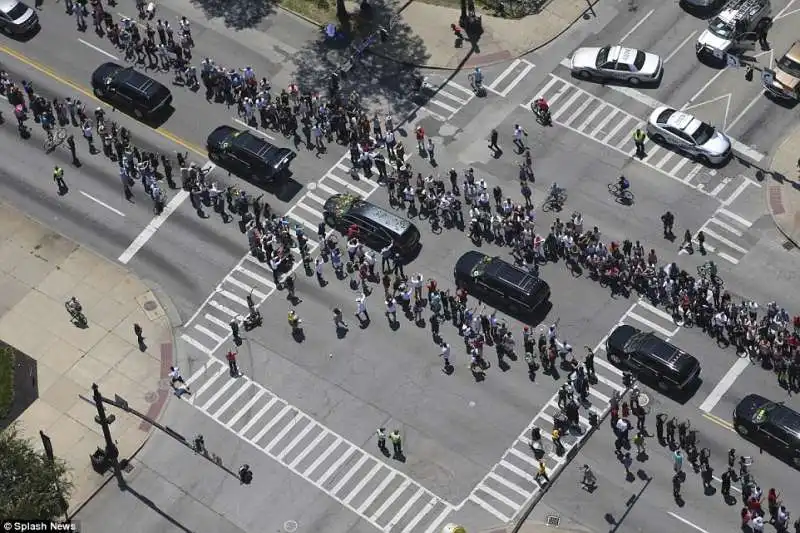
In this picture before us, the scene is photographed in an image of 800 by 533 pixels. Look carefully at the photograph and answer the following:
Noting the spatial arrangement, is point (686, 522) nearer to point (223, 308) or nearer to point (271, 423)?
point (271, 423)

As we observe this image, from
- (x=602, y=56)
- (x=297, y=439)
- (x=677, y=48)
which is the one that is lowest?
(x=297, y=439)

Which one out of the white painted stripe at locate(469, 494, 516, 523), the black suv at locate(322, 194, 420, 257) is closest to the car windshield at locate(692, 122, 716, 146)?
the black suv at locate(322, 194, 420, 257)

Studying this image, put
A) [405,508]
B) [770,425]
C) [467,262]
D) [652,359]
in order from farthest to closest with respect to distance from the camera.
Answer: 1. [467,262]
2. [652,359]
3. [405,508]
4. [770,425]

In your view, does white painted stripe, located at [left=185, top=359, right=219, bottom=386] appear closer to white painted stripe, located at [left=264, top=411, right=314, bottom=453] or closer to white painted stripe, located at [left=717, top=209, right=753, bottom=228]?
white painted stripe, located at [left=264, top=411, right=314, bottom=453]

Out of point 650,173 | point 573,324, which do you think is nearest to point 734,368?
point 573,324

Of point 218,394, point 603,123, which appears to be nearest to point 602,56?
point 603,123

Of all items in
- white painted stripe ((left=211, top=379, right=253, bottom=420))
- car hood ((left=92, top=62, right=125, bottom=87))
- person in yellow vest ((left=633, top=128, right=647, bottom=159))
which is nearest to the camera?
white painted stripe ((left=211, top=379, right=253, bottom=420))
